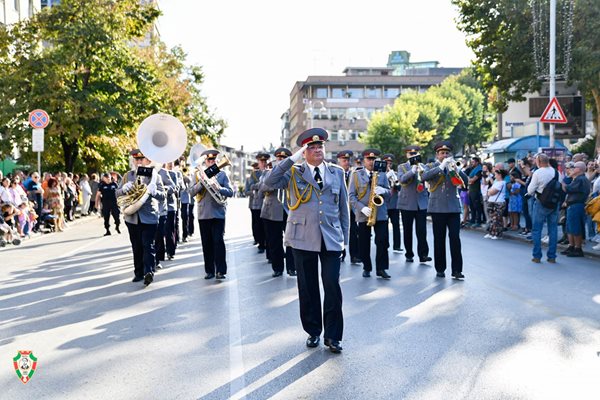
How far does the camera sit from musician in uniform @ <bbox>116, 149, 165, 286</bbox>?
10.4m

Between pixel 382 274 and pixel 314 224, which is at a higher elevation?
pixel 314 224

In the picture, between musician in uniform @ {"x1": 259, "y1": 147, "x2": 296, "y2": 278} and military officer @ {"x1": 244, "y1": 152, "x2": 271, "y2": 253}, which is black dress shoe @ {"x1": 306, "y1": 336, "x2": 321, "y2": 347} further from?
military officer @ {"x1": 244, "y1": 152, "x2": 271, "y2": 253}

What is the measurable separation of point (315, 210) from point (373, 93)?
314 feet

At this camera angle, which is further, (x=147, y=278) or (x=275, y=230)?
(x=275, y=230)

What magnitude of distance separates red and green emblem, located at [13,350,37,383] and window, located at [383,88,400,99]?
97277 mm

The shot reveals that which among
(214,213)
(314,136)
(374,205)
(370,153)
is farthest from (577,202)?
(314,136)

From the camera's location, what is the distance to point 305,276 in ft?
22.1

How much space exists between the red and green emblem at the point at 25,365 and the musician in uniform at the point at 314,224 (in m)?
2.42

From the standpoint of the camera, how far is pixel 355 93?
99.9 meters

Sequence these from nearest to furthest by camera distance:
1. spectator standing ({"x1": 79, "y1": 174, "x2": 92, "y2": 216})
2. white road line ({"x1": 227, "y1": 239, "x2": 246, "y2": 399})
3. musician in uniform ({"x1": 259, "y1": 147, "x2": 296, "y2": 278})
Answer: white road line ({"x1": 227, "y1": 239, "x2": 246, "y2": 399}) → musician in uniform ({"x1": 259, "y1": 147, "x2": 296, "y2": 278}) → spectator standing ({"x1": 79, "y1": 174, "x2": 92, "y2": 216})

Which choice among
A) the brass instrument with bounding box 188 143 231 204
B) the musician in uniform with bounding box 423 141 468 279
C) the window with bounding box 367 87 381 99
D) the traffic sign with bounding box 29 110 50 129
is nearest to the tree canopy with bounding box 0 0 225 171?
the traffic sign with bounding box 29 110 50 129

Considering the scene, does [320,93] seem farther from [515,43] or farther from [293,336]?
[293,336]

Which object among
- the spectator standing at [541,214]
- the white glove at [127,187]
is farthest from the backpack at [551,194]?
the white glove at [127,187]

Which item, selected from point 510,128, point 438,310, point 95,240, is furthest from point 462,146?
point 438,310
